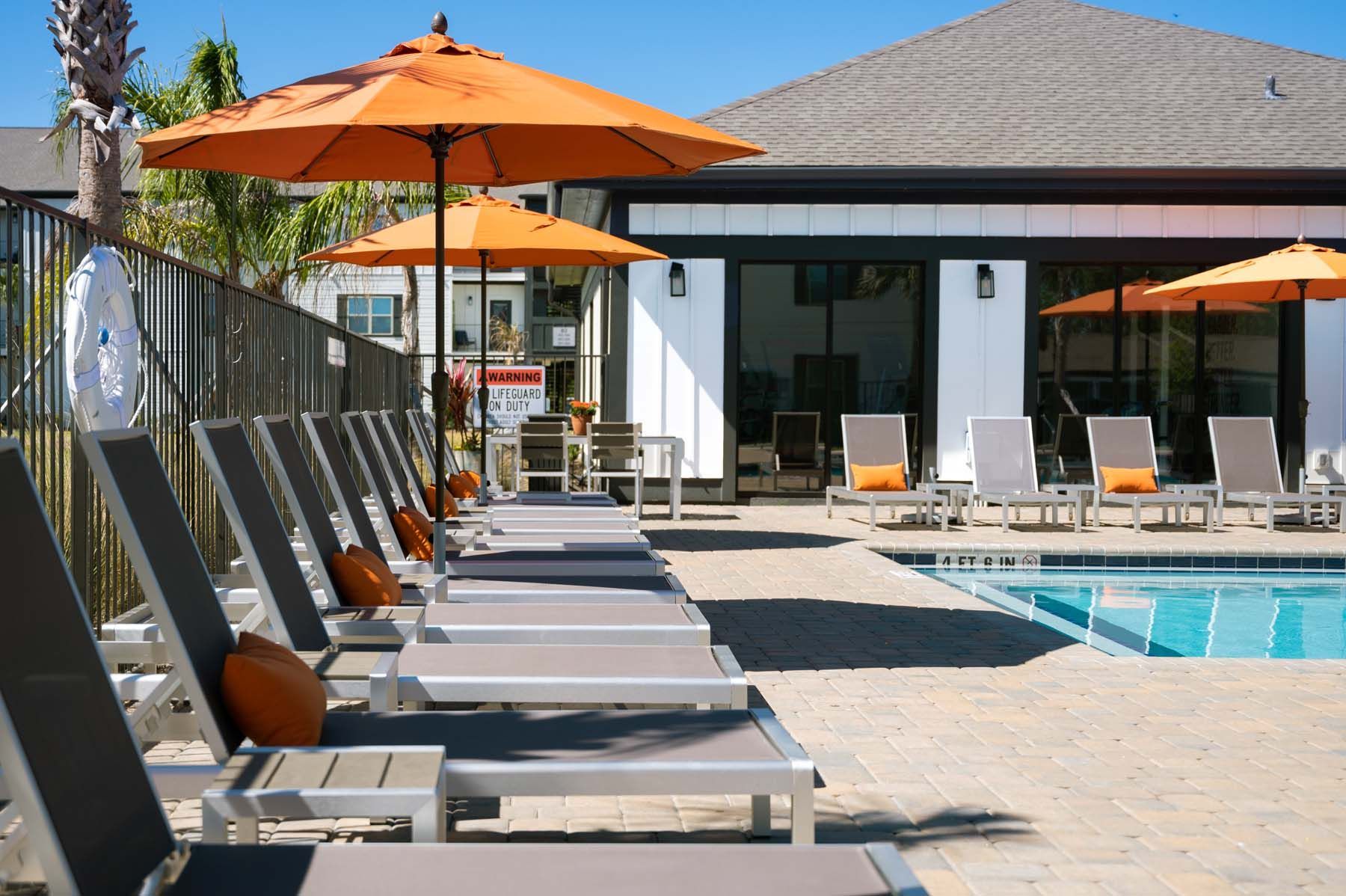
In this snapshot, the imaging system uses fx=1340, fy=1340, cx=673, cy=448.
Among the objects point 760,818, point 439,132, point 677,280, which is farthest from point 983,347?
point 760,818

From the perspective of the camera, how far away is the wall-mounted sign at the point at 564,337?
3856cm

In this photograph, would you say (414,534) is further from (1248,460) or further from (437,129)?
(1248,460)

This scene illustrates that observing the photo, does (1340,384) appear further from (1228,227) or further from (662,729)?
(662,729)

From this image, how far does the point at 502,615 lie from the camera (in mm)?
4785

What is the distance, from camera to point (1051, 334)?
15781 millimetres

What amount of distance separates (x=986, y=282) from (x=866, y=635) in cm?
941

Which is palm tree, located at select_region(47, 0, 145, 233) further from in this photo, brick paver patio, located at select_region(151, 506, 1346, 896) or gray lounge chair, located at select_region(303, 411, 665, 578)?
brick paver patio, located at select_region(151, 506, 1346, 896)

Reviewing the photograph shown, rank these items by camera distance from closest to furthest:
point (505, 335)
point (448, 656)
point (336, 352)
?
point (448, 656), point (336, 352), point (505, 335)

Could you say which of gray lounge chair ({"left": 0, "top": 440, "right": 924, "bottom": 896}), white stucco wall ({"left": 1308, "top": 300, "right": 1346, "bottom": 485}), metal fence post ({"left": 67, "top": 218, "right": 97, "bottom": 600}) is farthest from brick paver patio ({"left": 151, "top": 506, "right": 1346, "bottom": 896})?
white stucco wall ({"left": 1308, "top": 300, "right": 1346, "bottom": 485})

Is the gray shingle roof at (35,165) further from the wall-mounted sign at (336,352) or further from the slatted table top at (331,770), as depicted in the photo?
the slatted table top at (331,770)

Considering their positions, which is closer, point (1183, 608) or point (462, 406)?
point (1183, 608)

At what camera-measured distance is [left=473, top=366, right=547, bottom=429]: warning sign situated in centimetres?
1505

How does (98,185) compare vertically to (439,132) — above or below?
above

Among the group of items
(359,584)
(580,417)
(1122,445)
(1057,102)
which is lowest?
(359,584)
